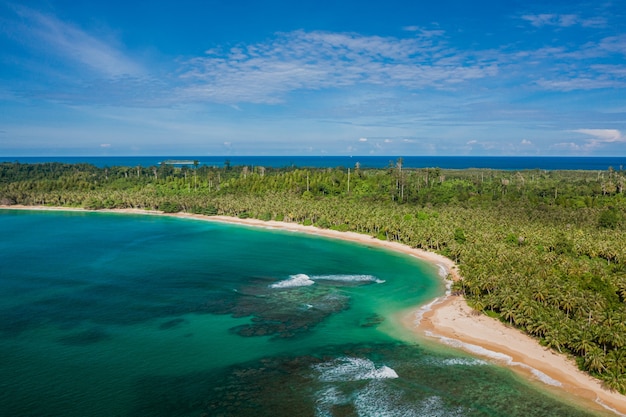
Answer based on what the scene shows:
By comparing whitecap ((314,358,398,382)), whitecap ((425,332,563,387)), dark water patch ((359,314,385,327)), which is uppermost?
whitecap ((425,332,563,387))

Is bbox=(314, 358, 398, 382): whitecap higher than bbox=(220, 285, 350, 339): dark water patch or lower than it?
lower

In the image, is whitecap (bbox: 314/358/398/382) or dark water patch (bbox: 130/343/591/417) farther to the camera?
whitecap (bbox: 314/358/398/382)

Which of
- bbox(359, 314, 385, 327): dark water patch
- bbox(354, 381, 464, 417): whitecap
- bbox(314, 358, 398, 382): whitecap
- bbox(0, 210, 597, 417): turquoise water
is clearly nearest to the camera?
bbox(354, 381, 464, 417): whitecap

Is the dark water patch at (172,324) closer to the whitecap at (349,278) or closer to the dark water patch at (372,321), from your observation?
the dark water patch at (372,321)

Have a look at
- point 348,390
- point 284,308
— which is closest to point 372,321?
point 284,308

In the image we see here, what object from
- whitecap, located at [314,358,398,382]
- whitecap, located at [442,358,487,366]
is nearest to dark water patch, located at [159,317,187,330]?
whitecap, located at [314,358,398,382]

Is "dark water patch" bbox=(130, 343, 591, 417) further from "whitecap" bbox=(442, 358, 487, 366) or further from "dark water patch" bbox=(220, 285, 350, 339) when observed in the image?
"dark water patch" bbox=(220, 285, 350, 339)

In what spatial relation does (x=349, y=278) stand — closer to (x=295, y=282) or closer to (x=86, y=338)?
(x=295, y=282)
